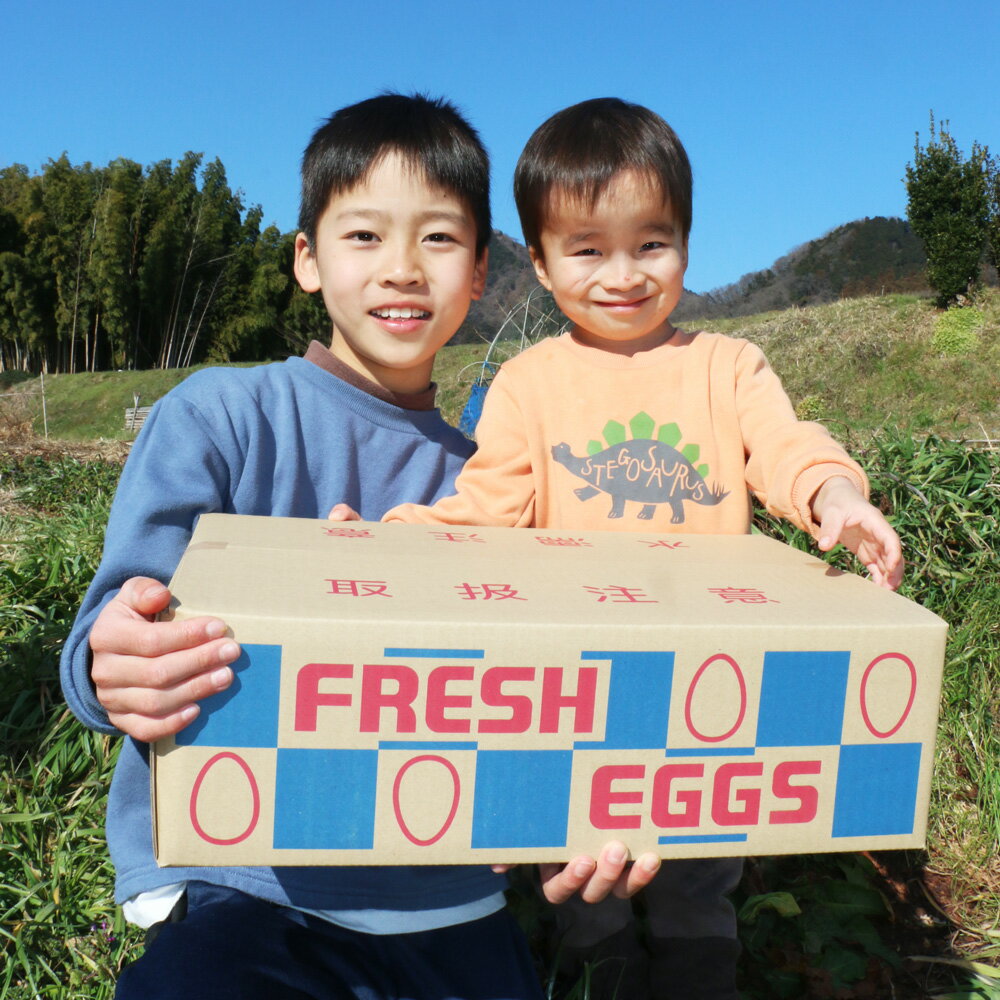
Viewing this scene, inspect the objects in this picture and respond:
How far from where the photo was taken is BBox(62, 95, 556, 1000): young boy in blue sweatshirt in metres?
1.00

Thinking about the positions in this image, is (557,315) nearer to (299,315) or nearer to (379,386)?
(379,386)

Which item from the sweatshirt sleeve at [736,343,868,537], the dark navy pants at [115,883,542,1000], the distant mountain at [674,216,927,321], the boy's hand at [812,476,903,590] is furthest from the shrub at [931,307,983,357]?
the distant mountain at [674,216,927,321]

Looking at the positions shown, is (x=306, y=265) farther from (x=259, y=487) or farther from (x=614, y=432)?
(x=614, y=432)

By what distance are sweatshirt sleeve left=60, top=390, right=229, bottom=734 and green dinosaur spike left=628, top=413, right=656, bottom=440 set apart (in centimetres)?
61

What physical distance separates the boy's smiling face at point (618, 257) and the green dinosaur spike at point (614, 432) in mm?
146

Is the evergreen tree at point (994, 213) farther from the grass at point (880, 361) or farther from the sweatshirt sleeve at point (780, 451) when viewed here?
the sweatshirt sleeve at point (780, 451)

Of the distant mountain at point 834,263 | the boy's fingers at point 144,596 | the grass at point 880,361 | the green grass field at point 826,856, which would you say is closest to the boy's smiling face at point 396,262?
the boy's fingers at point 144,596

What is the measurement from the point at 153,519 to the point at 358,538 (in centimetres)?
27

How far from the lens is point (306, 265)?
1530mm

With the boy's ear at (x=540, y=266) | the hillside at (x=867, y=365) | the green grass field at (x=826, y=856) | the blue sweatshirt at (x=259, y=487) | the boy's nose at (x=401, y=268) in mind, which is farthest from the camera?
the hillside at (x=867, y=365)

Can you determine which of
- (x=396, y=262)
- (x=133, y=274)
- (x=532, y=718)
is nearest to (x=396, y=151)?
(x=396, y=262)

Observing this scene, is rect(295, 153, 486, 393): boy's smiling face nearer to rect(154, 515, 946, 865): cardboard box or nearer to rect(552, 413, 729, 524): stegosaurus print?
rect(552, 413, 729, 524): stegosaurus print

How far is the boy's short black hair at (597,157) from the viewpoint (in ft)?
4.44

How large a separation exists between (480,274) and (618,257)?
289 millimetres
